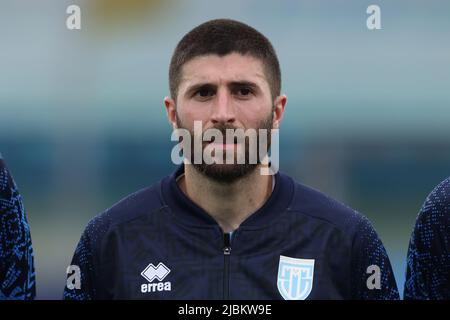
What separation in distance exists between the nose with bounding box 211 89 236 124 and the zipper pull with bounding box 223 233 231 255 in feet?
1.58

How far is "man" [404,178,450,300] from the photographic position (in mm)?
2934

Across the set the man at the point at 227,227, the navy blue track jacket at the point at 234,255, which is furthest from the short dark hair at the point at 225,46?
the navy blue track jacket at the point at 234,255

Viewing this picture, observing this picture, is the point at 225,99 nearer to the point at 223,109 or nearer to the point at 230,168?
the point at 223,109

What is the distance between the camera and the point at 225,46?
280cm

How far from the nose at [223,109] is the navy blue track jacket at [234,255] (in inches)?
15.9

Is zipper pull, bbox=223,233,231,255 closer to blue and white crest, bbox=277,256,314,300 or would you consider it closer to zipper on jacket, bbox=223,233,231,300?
zipper on jacket, bbox=223,233,231,300

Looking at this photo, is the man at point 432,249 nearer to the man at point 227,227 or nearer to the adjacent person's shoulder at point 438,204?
the adjacent person's shoulder at point 438,204

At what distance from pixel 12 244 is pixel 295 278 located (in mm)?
1217

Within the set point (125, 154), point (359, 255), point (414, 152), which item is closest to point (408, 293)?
point (359, 255)

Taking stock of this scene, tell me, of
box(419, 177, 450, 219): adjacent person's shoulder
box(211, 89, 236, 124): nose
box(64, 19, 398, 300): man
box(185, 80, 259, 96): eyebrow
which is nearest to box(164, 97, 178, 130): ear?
box(64, 19, 398, 300): man

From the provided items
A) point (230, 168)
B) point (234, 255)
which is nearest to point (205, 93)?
point (230, 168)

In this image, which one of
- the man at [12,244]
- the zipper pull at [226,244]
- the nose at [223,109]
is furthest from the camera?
the man at [12,244]

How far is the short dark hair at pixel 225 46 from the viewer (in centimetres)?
281
